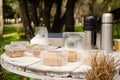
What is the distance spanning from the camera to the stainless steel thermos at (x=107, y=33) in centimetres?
229

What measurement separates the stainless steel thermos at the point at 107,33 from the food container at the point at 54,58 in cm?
48

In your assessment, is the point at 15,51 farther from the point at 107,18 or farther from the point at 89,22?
the point at 107,18

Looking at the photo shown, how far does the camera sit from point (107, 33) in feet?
7.57

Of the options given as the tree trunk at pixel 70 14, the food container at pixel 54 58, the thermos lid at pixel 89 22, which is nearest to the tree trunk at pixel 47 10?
the tree trunk at pixel 70 14

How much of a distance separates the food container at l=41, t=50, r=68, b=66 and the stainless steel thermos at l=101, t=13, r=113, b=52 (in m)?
0.48

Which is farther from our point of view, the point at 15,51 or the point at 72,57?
the point at 15,51

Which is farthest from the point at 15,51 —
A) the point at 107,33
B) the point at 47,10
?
the point at 47,10

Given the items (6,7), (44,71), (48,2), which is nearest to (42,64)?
(44,71)

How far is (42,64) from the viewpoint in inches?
75.2

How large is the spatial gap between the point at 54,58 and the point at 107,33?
61cm

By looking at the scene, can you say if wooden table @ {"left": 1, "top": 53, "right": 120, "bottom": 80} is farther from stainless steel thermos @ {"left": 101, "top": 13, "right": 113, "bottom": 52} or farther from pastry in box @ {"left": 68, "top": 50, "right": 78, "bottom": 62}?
stainless steel thermos @ {"left": 101, "top": 13, "right": 113, "bottom": 52}

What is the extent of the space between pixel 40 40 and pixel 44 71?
881 mm

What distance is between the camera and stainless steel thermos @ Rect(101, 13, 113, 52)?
2.29 m

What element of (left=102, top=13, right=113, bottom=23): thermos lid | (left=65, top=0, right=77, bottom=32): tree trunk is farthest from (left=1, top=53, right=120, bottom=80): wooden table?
(left=65, top=0, right=77, bottom=32): tree trunk
